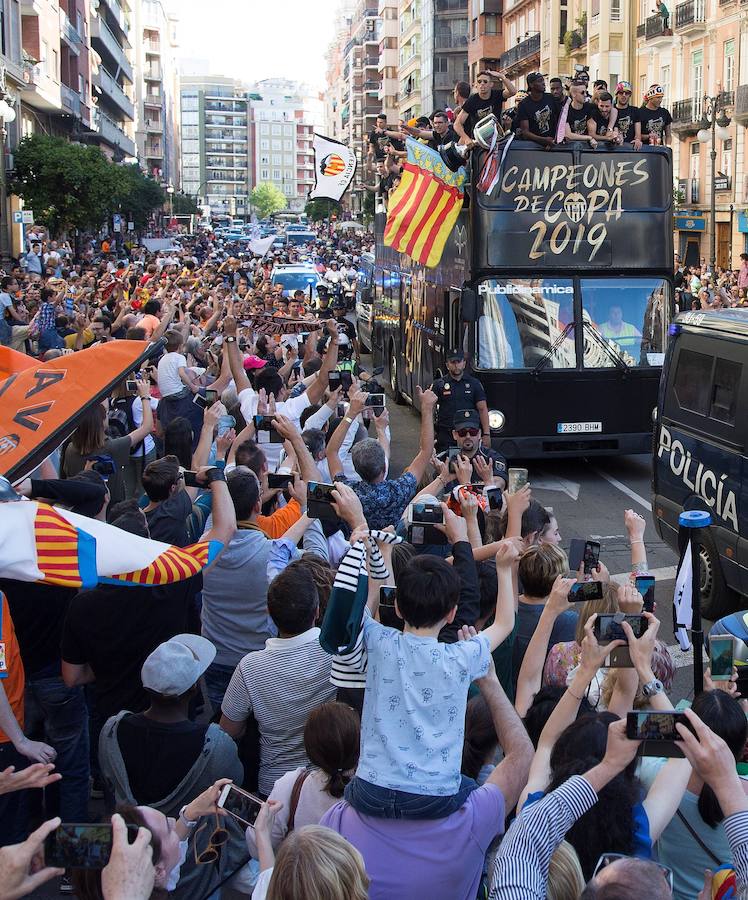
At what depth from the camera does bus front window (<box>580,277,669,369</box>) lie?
44.1 ft

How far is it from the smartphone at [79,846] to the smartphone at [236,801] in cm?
73

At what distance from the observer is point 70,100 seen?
51875mm

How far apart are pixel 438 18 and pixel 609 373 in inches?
2957

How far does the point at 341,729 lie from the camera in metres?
4.00

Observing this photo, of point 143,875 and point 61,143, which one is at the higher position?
point 61,143

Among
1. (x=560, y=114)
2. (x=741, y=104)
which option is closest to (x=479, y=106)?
(x=560, y=114)

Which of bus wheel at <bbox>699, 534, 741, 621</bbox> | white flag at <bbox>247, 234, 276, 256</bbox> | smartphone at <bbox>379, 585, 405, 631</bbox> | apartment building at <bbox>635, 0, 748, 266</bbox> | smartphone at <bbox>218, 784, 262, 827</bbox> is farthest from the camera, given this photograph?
apartment building at <bbox>635, 0, 748, 266</bbox>

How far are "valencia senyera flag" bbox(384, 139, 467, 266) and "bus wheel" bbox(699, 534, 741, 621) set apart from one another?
6.00m

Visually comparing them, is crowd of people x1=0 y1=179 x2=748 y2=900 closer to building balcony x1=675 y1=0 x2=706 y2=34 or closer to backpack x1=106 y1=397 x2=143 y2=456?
backpack x1=106 y1=397 x2=143 y2=456

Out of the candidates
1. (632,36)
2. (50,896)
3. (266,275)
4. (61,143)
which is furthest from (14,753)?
(632,36)

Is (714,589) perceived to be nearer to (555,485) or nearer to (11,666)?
(555,485)

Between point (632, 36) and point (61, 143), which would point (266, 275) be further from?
point (632, 36)

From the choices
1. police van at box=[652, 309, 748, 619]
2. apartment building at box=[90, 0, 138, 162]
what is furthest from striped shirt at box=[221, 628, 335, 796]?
apartment building at box=[90, 0, 138, 162]

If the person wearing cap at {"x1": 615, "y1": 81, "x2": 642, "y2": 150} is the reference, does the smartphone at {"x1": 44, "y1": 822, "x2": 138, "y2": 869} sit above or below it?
below
